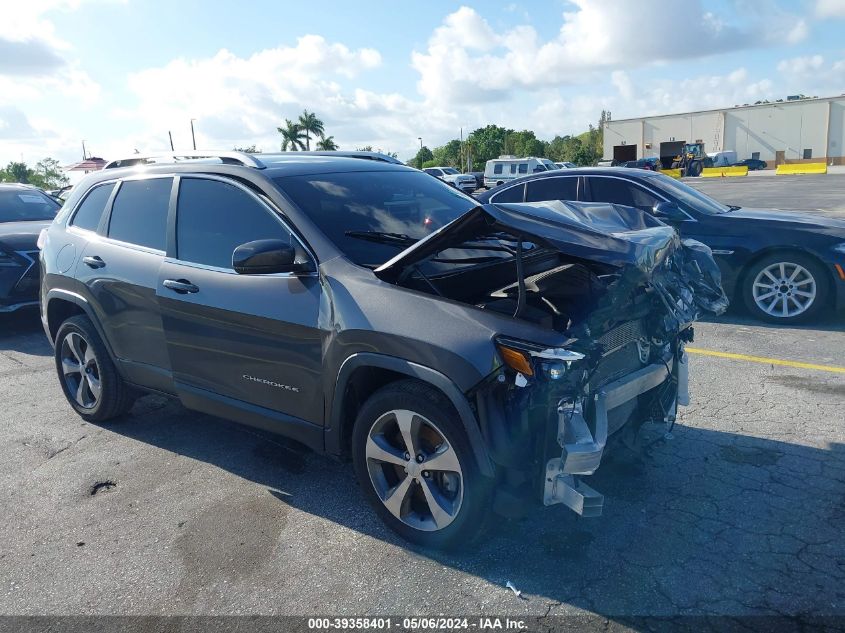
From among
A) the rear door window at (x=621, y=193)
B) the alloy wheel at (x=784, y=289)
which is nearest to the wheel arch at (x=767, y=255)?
the alloy wheel at (x=784, y=289)

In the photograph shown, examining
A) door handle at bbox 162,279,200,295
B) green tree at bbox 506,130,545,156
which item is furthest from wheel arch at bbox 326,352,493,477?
green tree at bbox 506,130,545,156

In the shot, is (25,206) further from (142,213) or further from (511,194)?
(511,194)

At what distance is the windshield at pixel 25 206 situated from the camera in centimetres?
934

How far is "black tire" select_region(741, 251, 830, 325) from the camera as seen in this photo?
6.76m

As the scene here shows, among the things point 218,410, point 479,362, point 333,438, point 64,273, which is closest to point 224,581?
point 333,438

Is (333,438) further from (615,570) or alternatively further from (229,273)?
(615,570)

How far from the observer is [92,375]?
195 inches

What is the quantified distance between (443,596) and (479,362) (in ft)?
3.30

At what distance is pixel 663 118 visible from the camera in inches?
2901

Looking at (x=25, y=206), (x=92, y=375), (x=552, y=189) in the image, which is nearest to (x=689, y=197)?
(x=552, y=189)

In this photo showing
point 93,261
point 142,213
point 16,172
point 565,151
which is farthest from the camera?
point 565,151

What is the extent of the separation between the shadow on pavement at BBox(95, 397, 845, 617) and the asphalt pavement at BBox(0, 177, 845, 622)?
10mm

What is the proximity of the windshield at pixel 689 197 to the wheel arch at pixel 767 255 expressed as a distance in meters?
0.69

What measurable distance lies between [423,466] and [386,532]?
0.53 m
